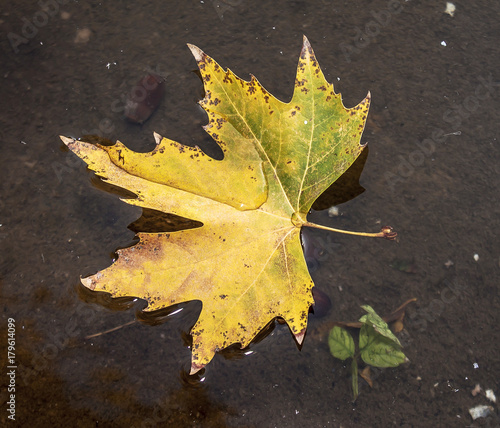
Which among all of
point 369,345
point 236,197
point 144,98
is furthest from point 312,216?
point 144,98

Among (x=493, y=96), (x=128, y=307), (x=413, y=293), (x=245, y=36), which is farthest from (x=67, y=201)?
(x=493, y=96)

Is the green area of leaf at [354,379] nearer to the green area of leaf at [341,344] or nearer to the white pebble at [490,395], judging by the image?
the green area of leaf at [341,344]

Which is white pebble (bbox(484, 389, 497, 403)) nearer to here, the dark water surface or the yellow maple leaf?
the dark water surface

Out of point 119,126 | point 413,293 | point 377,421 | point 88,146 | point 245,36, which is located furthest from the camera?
point 245,36

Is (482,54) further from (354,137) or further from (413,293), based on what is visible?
(413,293)

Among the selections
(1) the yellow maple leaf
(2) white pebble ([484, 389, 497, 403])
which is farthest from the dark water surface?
(1) the yellow maple leaf

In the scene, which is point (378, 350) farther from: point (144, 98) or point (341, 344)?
point (144, 98)

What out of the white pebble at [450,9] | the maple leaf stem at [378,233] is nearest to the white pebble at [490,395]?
the maple leaf stem at [378,233]

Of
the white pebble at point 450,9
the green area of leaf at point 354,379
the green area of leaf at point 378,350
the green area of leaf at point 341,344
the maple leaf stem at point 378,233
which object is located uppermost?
the white pebble at point 450,9
